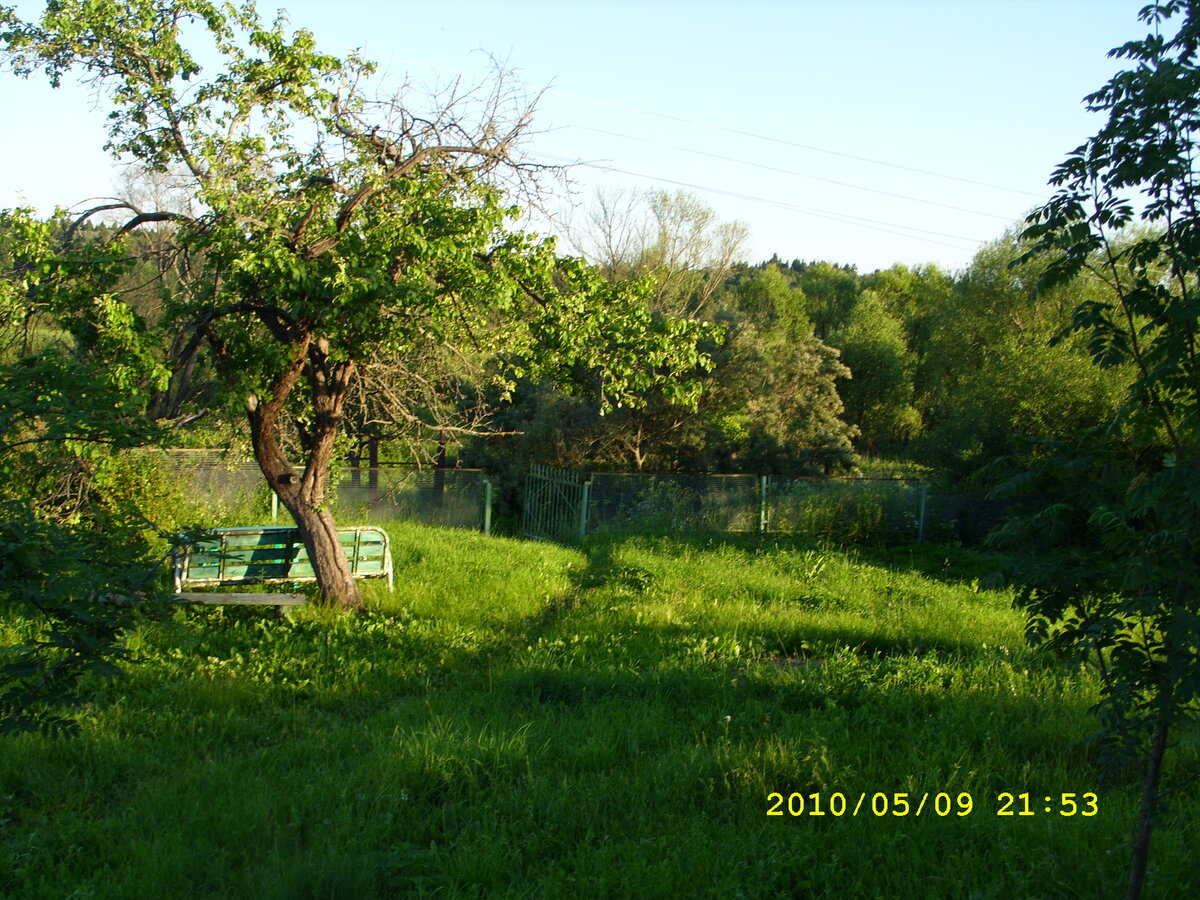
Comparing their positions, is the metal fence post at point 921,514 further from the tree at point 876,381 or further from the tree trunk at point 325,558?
the tree at point 876,381

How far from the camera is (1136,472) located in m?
4.00

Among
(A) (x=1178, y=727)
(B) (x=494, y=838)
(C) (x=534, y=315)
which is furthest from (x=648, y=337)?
(A) (x=1178, y=727)

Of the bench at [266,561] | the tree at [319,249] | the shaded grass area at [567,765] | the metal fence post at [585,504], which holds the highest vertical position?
the tree at [319,249]

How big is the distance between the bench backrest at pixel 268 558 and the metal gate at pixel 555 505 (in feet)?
24.2

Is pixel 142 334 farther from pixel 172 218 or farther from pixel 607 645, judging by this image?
pixel 607 645

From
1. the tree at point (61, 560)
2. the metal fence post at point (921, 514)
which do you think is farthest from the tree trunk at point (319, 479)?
the metal fence post at point (921, 514)

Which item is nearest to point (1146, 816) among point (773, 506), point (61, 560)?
point (61, 560)

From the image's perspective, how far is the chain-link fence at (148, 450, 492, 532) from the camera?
16.5 m

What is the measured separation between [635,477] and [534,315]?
9136 millimetres

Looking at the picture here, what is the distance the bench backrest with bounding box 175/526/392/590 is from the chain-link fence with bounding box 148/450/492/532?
3069mm


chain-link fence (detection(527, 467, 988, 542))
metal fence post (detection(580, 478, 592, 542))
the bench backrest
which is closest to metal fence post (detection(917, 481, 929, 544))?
chain-link fence (detection(527, 467, 988, 542))

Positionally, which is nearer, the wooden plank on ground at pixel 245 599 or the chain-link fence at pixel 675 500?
the wooden plank on ground at pixel 245 599

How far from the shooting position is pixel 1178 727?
339 cm
